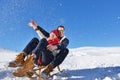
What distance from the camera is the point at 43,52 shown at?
9.80 meters

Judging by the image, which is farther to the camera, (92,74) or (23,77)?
(92,74)

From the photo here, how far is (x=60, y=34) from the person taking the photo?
10273mm

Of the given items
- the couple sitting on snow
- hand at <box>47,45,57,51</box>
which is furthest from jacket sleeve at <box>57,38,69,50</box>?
hand at <box>47,45,57,51</box>

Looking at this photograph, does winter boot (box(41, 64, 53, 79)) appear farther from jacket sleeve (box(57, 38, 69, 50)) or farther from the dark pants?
jacket sleeve (box(57, 38, 69, 50))

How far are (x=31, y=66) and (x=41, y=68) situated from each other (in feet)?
1.72

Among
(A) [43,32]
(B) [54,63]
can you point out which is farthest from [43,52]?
(A) [43,32]

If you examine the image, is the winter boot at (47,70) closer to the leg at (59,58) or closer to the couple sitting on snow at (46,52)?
the couple sitting on snow at (46,52)

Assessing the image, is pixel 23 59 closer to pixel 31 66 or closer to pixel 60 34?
pixel 31 66

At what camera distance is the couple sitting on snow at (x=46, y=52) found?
9.32 metres

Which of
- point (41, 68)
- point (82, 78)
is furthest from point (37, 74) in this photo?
point (82, 78)

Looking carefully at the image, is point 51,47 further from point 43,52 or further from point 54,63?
point 54,63

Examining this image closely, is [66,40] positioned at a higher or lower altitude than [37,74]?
higher

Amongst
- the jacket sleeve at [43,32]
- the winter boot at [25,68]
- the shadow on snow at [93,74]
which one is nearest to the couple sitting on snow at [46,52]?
the winter boot at [25,68]

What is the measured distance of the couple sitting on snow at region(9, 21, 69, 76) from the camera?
932 cm
